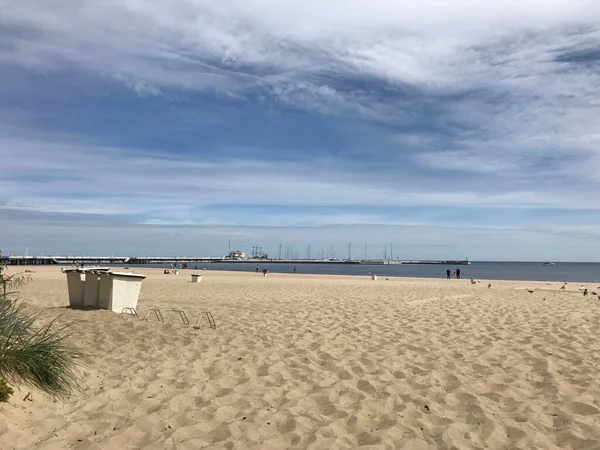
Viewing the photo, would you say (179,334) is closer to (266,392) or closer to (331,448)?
(266,392)

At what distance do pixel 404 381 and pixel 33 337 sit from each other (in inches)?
164

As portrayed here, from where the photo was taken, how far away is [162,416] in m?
4.85

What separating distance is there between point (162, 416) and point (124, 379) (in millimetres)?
1411

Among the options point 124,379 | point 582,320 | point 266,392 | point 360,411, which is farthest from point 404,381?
point 582,320

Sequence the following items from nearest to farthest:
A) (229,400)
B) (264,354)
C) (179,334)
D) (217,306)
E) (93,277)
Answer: (229,400)
(264,354)
(179,334)
(93,277)
(217,306)

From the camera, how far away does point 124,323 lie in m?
9.03

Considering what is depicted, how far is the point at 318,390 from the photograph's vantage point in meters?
5.68

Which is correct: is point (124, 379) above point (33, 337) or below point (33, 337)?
below

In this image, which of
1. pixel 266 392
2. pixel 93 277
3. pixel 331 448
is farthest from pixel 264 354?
pixel 93 277

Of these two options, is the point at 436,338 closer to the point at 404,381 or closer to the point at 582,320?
the point at 404,381

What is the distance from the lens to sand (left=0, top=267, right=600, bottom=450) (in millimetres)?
4344

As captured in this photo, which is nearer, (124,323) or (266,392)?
(266,392)

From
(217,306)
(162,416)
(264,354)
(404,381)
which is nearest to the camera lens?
(162,416)

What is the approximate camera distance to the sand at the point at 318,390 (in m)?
4.34
